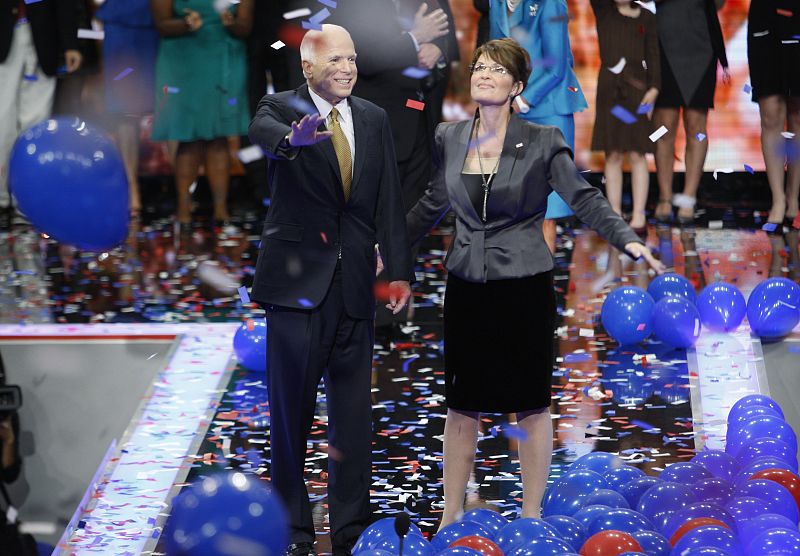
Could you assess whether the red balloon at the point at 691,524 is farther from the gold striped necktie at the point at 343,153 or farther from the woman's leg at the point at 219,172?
the woman's leg at the point at 219,172

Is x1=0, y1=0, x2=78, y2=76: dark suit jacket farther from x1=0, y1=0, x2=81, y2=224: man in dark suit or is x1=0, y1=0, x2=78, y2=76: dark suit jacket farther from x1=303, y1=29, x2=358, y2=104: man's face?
x1=303, y1=29, x2=358, y2=104: man's face

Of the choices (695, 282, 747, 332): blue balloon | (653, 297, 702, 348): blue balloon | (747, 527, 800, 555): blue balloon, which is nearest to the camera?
(747, 527, 800, 555): blue balloon

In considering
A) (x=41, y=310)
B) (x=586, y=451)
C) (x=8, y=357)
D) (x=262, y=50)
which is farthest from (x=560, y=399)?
(x=262, y=50)

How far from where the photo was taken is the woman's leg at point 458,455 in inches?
176

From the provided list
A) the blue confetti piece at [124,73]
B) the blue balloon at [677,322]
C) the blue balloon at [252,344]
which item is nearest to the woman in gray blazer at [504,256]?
the blue balloon at [252,344]

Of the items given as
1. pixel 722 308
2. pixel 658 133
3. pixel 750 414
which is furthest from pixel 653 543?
pixel 658 133

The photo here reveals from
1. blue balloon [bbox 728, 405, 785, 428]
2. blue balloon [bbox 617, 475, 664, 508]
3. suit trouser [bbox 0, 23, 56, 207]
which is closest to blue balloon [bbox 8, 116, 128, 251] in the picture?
blue balloon [bbox 617, 475, 664, 508]

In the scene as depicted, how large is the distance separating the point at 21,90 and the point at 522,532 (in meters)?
7.18

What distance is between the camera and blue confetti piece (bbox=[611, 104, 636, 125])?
30.3ft

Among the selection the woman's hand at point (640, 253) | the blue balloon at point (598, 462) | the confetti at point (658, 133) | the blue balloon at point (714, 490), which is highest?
the woman's hand at point (640, 253)

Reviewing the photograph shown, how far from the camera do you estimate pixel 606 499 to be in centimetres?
430

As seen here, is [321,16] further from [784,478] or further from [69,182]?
[784,478]

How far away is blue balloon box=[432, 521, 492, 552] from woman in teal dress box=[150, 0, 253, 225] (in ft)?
19.6

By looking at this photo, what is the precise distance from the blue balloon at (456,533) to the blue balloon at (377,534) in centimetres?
8
